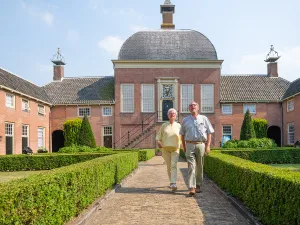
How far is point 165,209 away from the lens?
6992mm

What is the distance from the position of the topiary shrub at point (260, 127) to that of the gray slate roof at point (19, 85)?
776 inches

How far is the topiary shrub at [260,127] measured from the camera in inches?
1245

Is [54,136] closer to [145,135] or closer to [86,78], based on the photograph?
[86,78]

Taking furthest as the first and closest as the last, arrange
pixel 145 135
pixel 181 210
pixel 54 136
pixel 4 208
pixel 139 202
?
pixel 54 136 → pixel 145 135 → pixel 139 202 → pixel 181 210 → pixel 4 208

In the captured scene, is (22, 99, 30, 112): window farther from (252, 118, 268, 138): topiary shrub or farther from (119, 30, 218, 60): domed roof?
(252, 118, 268, 138): topiary shrub

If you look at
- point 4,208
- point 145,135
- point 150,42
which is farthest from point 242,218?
point 150,42

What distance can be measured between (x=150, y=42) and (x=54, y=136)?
1344 cm

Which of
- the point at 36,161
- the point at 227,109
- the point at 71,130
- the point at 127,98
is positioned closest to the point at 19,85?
the point at 71,130

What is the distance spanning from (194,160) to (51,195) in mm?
4309

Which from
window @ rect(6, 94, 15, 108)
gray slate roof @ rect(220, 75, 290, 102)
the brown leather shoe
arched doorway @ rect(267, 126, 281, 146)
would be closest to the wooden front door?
gray slate roof @ rect(220, 75, 290, 102)

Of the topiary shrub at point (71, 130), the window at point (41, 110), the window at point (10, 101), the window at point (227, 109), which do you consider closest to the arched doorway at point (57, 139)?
the topiary shrub at point (71, 130)

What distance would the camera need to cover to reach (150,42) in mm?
32812

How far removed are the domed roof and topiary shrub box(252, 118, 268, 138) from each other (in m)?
7.19

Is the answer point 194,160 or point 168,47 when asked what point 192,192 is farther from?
point 168,47
